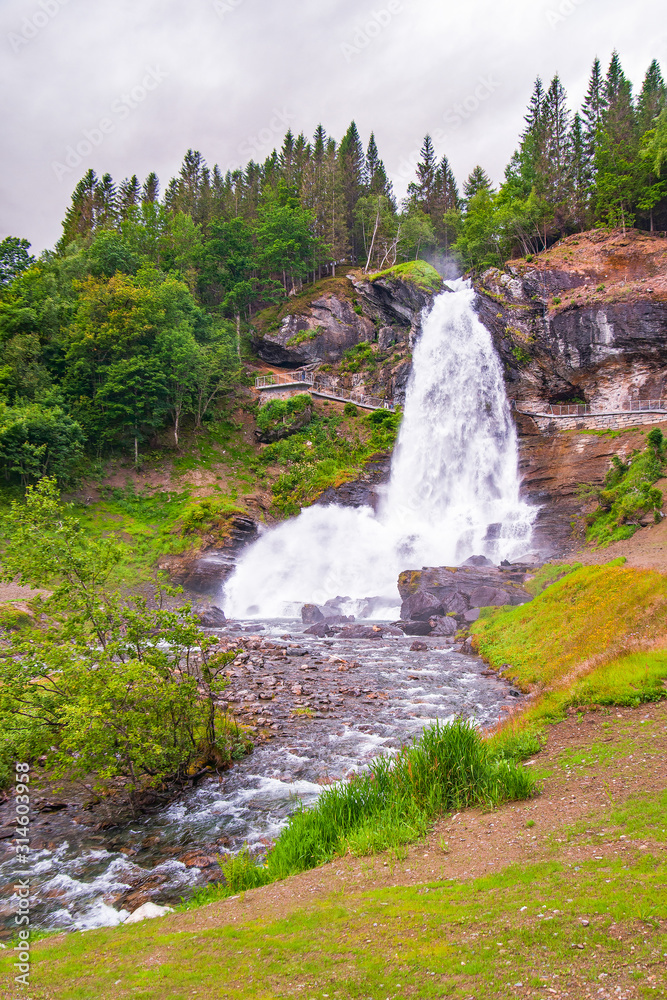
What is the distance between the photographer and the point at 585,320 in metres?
40.8

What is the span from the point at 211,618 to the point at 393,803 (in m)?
21.3

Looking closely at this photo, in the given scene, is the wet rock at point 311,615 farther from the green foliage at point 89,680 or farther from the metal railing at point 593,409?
the metal railing at point 593,409

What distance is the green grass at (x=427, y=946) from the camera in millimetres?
3428

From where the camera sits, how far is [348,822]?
23.5 feet

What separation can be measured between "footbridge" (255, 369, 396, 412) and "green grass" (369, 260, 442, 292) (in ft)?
37.5

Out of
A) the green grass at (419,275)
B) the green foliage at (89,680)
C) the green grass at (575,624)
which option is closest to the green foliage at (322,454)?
the green grass at (419,275)

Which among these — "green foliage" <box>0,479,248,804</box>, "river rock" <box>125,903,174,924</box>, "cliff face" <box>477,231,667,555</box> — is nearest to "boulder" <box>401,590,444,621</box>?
"cliff face" <box>477,231,667,555</box>

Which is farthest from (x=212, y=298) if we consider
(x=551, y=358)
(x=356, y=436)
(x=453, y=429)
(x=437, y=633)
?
(x=437, y=633)

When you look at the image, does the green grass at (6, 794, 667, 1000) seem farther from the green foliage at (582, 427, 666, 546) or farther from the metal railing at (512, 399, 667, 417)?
the metal railing at (512, 399, 667, 417)

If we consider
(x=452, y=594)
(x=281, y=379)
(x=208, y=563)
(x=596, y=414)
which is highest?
(x=281, y=379)

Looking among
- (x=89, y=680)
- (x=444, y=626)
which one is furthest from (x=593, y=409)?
(x=89, y=680)

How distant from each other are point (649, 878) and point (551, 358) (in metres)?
43.5

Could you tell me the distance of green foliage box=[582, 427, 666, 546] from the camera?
27281 mm

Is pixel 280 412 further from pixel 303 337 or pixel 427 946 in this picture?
pixel 427 946
